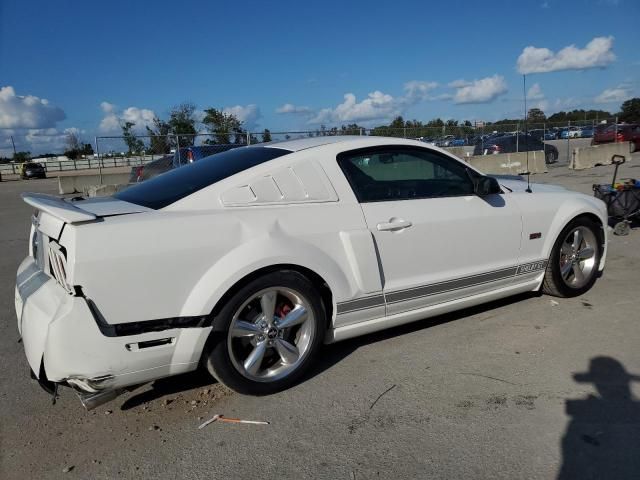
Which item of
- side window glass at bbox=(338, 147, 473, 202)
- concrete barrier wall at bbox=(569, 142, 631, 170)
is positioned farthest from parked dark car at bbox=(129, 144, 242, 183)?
concrete barrier wall at bbox=(569, 142, 631, 170)

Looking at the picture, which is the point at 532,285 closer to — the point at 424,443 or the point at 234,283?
the point at 424,443

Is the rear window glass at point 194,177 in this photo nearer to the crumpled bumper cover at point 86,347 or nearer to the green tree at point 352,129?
the crumpled bumper cover at point 86,347

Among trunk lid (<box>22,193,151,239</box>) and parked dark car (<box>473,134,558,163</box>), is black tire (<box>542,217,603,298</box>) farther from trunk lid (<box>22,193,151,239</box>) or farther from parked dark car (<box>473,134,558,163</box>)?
parked dark car (<box>473,134,558,163</box>)

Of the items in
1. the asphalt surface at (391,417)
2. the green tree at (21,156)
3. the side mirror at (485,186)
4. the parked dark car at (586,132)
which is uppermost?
the green tree at (21,156)

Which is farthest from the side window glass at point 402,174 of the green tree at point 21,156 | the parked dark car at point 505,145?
the green tree at point 21,156

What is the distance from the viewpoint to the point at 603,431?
8.96 ft

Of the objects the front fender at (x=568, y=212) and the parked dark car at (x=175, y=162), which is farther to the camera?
the parked dark car at (x=175, y=162)

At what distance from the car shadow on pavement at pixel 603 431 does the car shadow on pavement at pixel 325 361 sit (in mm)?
1298

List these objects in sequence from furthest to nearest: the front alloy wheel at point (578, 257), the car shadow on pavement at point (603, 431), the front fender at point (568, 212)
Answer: the front alloy wheel at point (578, 257) → the front fender at point (568, 212) → the car shadow on pavement at point (603, 431)

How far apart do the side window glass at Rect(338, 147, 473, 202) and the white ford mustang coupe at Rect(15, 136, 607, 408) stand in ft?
0.04

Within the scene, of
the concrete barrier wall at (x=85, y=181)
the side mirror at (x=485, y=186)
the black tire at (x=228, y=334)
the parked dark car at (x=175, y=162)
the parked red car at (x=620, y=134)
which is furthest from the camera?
the parked red car at (x=620, y=134)

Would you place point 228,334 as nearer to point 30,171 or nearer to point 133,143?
point 133,143

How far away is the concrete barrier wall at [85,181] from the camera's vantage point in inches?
886

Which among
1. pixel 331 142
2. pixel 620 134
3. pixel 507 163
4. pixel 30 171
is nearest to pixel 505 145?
pixel 507 163
